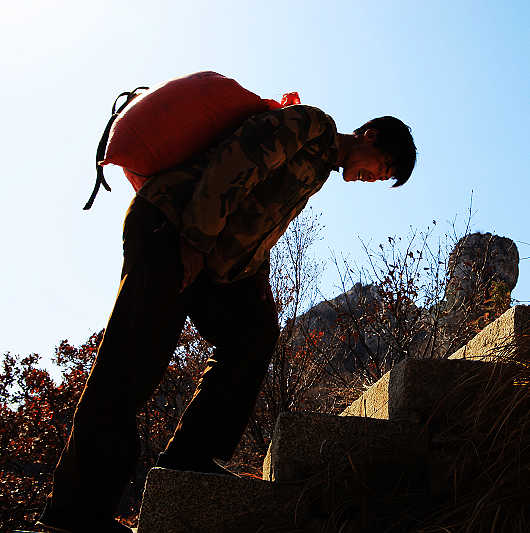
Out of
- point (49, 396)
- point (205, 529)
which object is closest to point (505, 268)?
point (49, 396)

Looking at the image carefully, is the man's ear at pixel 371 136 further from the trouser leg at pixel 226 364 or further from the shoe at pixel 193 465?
the shoe at pixel 193 465

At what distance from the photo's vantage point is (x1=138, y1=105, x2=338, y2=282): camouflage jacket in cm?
170

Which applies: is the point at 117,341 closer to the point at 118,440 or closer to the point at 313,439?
the point at 118,440

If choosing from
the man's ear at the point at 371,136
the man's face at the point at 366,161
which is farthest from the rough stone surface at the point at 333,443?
the man's ear at the point at 371,136

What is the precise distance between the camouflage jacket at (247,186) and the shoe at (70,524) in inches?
30.3

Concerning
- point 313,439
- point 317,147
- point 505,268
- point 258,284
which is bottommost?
point 313,439

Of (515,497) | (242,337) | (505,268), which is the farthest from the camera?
(505,268)

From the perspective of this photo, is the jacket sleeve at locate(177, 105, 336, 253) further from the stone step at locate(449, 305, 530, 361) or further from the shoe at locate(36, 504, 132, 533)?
the stone step at locate(449, 305, 530, 361)

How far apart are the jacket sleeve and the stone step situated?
0.92 m

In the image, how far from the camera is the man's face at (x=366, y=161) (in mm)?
2014

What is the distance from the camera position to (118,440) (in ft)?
5.15

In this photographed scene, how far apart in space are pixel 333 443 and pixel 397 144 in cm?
101

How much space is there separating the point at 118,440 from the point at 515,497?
99 centimetres

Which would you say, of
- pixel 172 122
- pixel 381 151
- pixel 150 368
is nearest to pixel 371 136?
pixel 381 151
